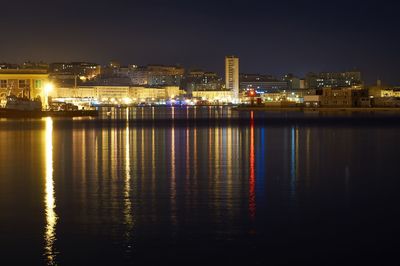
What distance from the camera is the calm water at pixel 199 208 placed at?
7076mm

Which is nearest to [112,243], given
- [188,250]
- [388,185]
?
[188,250]

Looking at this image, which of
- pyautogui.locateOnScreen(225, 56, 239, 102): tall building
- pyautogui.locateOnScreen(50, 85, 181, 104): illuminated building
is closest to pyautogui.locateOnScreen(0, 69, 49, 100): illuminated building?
pyautogui.locateOnScreen(50, 85, 181, 104): illuminated building

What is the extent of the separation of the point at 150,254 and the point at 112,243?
1.99ft

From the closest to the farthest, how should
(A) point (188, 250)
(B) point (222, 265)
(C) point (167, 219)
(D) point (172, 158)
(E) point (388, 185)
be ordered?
1. (B) point (222, 265)
2. (A) point (188, 250)
3. (C) point (167, 219)
4. (E) point (388, 185)
5. (D) point (172, 158)

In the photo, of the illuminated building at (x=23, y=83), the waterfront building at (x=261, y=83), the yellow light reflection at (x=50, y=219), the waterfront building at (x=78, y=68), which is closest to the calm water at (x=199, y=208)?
the yellow light reflection at (x=50, y=219)

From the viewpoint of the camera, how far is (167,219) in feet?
28.3

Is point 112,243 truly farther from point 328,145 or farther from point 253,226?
point 328,145

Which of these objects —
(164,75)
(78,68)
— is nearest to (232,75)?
(164,75)

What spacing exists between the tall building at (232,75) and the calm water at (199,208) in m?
109

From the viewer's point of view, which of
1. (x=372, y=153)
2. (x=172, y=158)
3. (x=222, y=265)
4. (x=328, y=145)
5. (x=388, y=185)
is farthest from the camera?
(x=328, y=145)

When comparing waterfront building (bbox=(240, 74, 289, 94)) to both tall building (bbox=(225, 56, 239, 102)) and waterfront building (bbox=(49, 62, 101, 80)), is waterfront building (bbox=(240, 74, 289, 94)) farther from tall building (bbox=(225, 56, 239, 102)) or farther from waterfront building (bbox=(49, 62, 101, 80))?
waterfront building (bbox=(49, 62, 101, 80))

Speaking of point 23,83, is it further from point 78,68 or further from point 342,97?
point 78,68

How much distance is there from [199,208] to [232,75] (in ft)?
392

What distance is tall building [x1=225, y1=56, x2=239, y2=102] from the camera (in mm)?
126500
